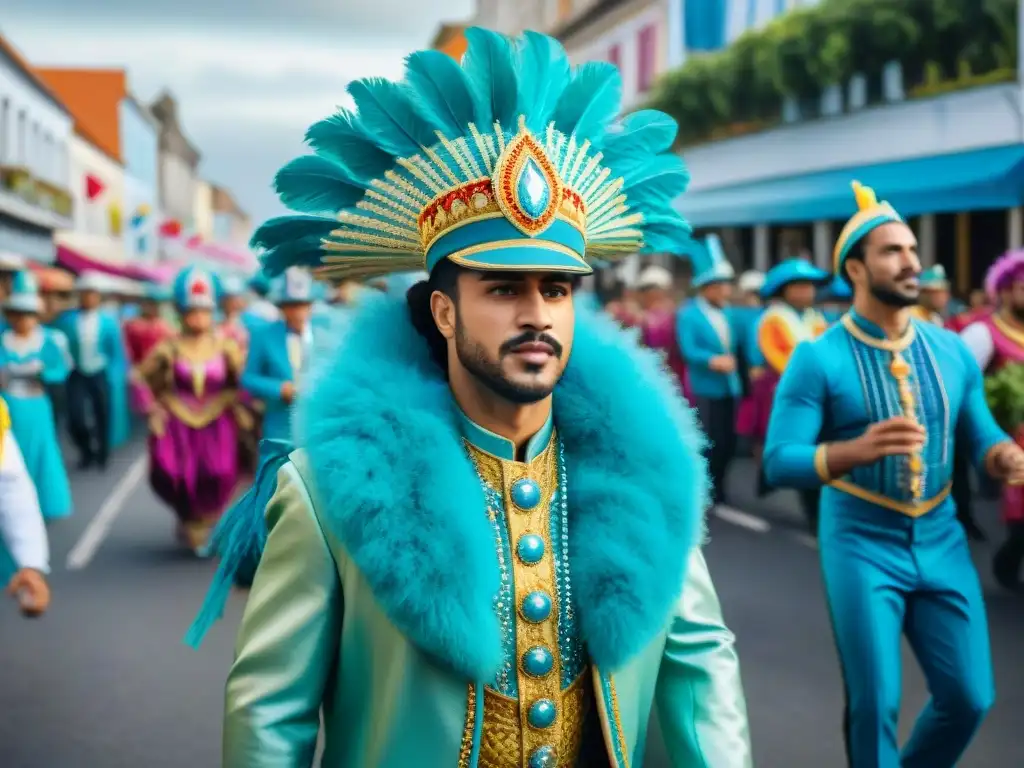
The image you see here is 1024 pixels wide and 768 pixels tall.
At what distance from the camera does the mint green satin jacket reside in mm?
2738

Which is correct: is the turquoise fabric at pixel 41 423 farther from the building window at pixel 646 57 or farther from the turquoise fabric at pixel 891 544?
the building window at pixel 646 57

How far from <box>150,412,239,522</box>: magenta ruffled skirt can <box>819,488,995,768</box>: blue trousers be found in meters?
6.70

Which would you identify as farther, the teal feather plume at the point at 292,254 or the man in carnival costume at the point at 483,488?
the teal feather plume at the point at 292,254

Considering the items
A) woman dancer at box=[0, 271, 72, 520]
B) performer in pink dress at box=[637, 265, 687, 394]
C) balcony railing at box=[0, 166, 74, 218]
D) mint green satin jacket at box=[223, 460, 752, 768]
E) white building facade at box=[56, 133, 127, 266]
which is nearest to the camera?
mint green satin jacket at box=[223, 460, 752, 768]

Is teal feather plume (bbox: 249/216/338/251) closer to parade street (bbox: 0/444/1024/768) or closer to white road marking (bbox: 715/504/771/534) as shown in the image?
parade street (bbox: 0/444/1024/768)

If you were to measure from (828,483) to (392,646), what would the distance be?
2.68 metres

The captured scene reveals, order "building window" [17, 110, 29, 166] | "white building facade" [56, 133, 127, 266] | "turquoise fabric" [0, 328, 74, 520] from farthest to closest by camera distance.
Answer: "white building facade" [56, 133, 127, 266], "building window" [17, 110, 29, 166], "turquoise fabric" [0, 328, 74, 520]

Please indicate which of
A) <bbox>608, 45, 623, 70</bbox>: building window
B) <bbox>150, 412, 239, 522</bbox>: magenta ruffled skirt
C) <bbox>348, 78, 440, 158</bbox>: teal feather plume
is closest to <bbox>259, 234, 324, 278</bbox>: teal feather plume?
<bbox>348, 78, 440, 158</bbox>: teal feather plume

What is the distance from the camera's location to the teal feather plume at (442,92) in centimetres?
297

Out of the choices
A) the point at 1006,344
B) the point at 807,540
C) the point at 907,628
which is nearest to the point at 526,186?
the point at 907,628

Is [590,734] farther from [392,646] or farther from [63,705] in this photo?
[63,705]

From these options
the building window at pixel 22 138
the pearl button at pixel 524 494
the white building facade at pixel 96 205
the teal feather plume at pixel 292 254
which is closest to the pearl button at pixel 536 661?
the pearl button at pixel 524 494

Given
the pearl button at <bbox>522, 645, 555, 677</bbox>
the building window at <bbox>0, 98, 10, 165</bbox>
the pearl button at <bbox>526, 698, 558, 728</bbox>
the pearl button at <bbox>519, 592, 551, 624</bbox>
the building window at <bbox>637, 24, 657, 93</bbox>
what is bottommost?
the pearl button at <bbox>526, 698, 558, 728</bbox>

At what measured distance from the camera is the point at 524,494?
300 centimetres
